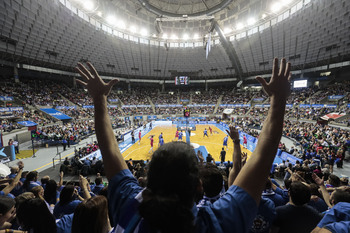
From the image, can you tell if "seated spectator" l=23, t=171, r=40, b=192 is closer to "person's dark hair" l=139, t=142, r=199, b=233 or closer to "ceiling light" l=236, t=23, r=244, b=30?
"person's dark hair" l=139, t=142, r=199, b=233

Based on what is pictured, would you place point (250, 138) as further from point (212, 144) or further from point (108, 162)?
point (108, 162)

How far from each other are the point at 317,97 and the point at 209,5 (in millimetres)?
28491

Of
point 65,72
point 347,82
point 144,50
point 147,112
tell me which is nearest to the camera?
point 347,82

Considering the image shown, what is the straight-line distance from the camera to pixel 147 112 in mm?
43219

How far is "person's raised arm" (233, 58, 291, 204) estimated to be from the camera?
3.02 ft

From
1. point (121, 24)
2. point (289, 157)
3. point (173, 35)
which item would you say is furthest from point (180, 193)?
point (173, 35)

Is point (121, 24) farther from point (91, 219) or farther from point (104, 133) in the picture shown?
point (91, 219)

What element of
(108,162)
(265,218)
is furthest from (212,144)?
(108,162)

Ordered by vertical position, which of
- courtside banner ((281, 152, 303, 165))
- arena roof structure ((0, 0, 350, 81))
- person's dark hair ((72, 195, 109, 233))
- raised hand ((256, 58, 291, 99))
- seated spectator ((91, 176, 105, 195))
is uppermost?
arena roof structure ((0, 0, 350, 81))

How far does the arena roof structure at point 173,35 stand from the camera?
22.7m

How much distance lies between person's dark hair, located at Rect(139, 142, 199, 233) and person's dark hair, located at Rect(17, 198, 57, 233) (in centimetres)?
214

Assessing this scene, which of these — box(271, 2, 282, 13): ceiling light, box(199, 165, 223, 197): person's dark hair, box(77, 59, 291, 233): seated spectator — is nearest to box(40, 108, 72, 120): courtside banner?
box(199, 165, 223, 197): person's dark hair

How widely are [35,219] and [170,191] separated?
2.36 metres

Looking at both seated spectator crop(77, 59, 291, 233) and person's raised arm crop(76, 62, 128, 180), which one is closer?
seated spectator crop(77, 59, 291, 233)
